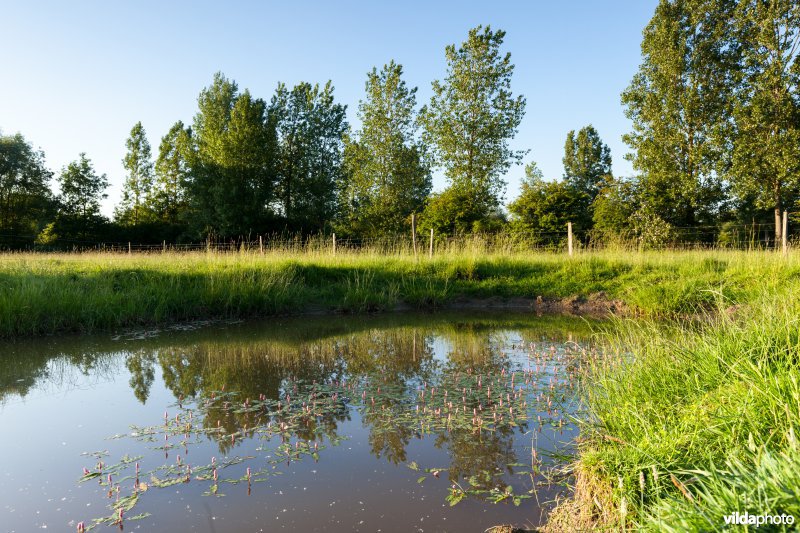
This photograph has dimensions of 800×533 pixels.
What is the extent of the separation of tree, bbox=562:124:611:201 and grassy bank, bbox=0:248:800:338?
26.4 m

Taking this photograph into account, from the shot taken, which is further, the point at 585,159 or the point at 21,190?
the point at 585,159

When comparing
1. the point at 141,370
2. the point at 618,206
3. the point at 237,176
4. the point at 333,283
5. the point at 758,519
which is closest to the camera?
the point at 758,519

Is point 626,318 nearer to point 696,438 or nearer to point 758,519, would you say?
point 696,438

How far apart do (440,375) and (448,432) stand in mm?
1704

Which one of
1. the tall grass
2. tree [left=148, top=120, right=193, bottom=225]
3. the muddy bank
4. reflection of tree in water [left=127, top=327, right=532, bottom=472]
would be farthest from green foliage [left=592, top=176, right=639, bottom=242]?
tree [left=148, top=120, right=193, bottom=225]

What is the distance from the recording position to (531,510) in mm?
2725

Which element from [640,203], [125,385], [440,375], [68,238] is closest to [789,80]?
[640,203]

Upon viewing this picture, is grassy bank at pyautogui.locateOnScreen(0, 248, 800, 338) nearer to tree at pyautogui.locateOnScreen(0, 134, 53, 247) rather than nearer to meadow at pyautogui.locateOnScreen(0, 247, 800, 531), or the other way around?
meadow at pyautogui.locateOnScreen(0, 247, 800, 531)

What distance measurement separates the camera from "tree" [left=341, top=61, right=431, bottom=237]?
2719cm

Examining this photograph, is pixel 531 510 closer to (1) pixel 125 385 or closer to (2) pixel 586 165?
(1) pixel 125 385

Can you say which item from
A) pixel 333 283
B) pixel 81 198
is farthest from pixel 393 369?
pixel 81 198

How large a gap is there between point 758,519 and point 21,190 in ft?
135

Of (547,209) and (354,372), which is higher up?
(547,209)

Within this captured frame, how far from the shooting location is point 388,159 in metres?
27.3
